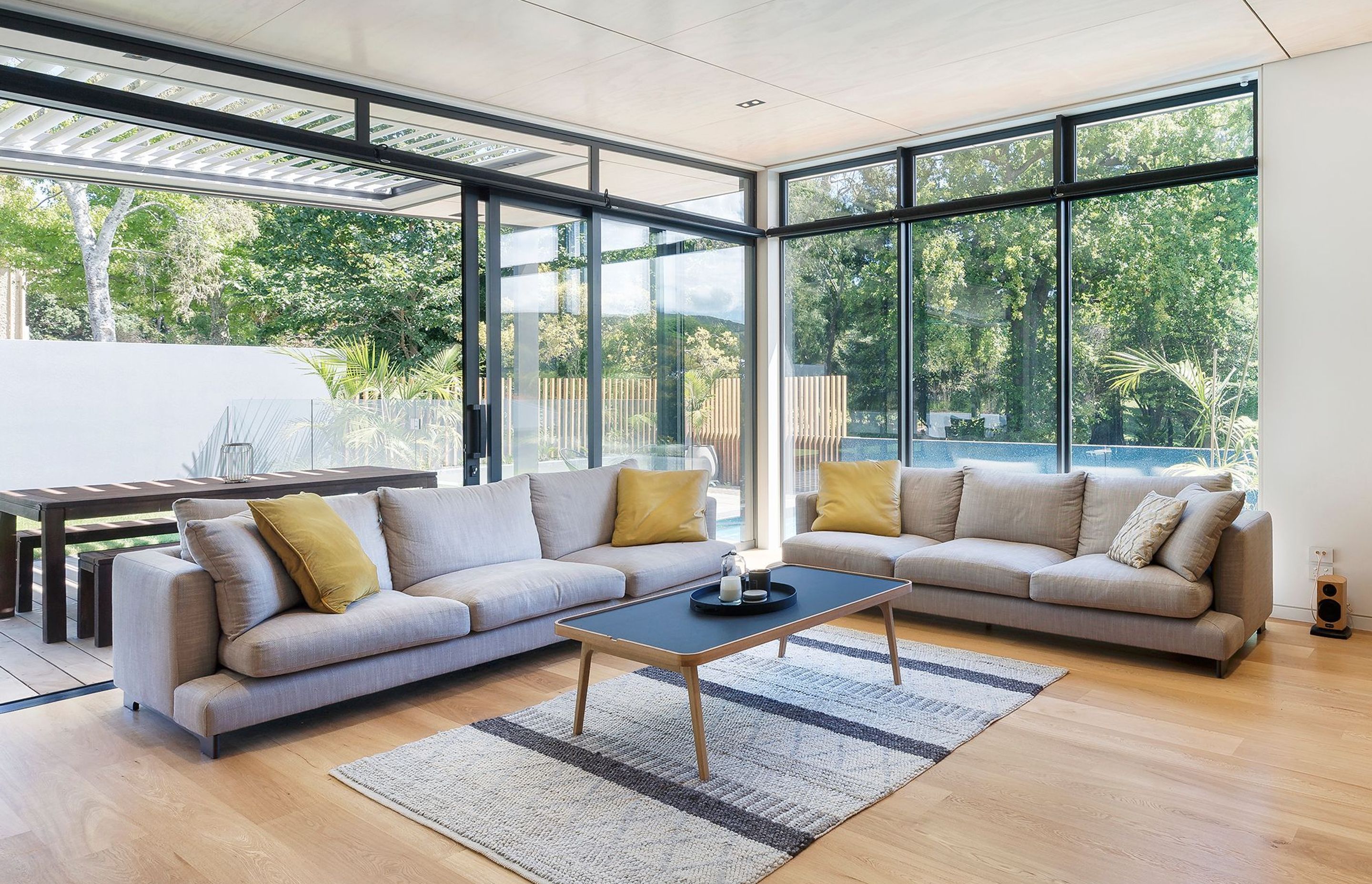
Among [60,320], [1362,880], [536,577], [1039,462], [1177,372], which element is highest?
[60,320]

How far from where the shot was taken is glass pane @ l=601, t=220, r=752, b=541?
19.2ft

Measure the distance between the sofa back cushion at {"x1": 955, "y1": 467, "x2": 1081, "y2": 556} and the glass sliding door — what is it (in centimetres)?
236

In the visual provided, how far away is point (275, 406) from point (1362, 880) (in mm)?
9036

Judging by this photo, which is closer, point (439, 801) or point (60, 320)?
point (439, 801)

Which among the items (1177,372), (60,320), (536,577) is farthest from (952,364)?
(60,320)

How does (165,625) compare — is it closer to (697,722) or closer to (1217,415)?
(697,722)

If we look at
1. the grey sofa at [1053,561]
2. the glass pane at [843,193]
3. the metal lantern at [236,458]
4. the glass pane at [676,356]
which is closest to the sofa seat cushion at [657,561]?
the grey sofa at [1053,561]

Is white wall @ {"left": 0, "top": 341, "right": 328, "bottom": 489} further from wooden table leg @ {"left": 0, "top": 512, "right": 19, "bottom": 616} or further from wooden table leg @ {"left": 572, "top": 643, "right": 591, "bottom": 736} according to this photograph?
wooden table leg @ {"left": 572, "top": 643, "right": 591, "bottom": 736}

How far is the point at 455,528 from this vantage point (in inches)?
165

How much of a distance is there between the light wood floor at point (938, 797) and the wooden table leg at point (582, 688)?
43cm

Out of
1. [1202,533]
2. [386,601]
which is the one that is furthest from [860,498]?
[386,601]

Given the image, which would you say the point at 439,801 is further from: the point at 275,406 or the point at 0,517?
the point at 275,406

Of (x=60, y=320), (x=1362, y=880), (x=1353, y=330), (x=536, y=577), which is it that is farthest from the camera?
(x=60, y=320)

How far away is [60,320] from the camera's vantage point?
1046 cm
